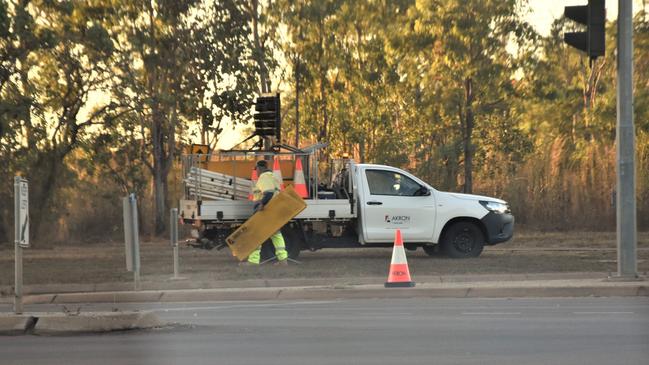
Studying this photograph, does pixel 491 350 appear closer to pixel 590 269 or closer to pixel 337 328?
pixel 337 328

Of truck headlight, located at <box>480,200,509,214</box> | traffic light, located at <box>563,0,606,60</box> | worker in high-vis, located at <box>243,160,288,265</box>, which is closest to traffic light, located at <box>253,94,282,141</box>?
worker in high-vis, located at <box>243,160,288,265</box>

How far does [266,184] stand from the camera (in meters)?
23.8

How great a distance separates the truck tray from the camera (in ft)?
77.8

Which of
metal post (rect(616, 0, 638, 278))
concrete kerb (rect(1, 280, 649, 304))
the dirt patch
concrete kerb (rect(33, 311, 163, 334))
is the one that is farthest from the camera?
the dirt patch

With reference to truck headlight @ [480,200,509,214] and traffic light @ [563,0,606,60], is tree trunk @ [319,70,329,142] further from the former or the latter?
traffic light @ [563,0,606,60]

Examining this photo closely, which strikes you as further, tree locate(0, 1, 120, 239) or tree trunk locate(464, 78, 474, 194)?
tree trunk locate(464, 78, 474, 194)

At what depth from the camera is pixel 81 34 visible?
33.8 m

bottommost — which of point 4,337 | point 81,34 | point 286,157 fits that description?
point 4,337

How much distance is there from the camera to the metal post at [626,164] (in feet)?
59.6

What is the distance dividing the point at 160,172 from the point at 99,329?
30055mm

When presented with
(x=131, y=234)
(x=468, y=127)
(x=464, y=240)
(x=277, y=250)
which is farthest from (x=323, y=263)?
(x=468, y=127)

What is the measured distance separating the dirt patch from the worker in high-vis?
0.39m

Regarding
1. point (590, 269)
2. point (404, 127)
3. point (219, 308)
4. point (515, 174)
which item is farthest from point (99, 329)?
point (404, 127)

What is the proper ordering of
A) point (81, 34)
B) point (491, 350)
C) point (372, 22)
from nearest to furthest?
point (491, 350), point (81, 34), point (372, 22)
